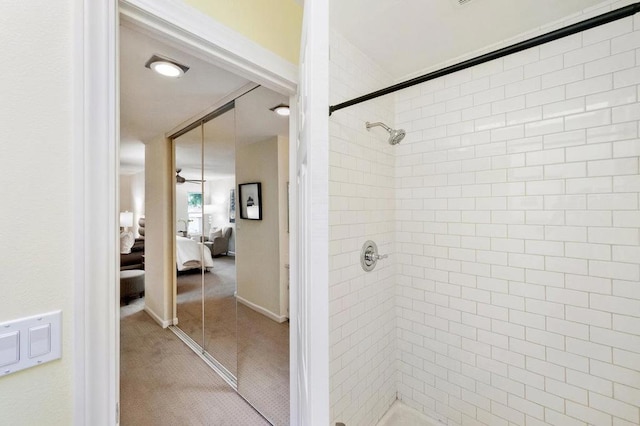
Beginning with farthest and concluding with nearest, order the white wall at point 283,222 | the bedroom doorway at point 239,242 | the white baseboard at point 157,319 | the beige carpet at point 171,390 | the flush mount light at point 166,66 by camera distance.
A: the white baseboard at point 157,319 < the white wall at point 283,222 < the bedroom doorway at point 239,242 < the beige carpet at point 171,390 < the flush mount light at point 166,66

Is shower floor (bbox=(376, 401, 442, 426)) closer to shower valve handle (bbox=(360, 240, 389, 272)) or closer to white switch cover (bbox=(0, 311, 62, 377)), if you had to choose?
shower valve handle (bbox=(360, 240, 389, 272))

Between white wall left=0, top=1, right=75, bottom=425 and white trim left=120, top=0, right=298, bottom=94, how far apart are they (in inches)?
8.7

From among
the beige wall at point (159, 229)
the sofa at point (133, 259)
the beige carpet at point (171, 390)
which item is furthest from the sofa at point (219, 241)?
the sofa at point (133, 259)

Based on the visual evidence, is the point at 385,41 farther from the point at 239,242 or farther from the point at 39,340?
the point at 39,340

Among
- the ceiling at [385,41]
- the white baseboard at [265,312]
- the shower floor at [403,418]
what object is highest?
the ceiling at [385,41]

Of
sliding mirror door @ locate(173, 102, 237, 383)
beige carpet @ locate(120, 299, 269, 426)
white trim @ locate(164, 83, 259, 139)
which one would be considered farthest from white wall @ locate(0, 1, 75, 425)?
sliding mirror door @ locate(173, 102, 237, 383)

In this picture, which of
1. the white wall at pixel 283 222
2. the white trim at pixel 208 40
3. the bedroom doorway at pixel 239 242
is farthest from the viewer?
the white wall at pixel 283 222

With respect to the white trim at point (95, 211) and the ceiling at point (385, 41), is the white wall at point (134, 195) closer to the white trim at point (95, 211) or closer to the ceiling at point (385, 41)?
the ceiling at point (385, 41)

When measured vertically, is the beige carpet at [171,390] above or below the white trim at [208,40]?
below

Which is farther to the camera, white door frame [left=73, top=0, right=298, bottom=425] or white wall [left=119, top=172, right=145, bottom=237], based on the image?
white wall [left=119, top=172, right=145, bottom=237]

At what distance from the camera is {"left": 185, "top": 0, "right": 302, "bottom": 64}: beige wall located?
99 centimetres

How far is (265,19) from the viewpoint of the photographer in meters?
1.14

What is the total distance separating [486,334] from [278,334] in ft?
5.79

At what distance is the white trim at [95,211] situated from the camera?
2.18ft
